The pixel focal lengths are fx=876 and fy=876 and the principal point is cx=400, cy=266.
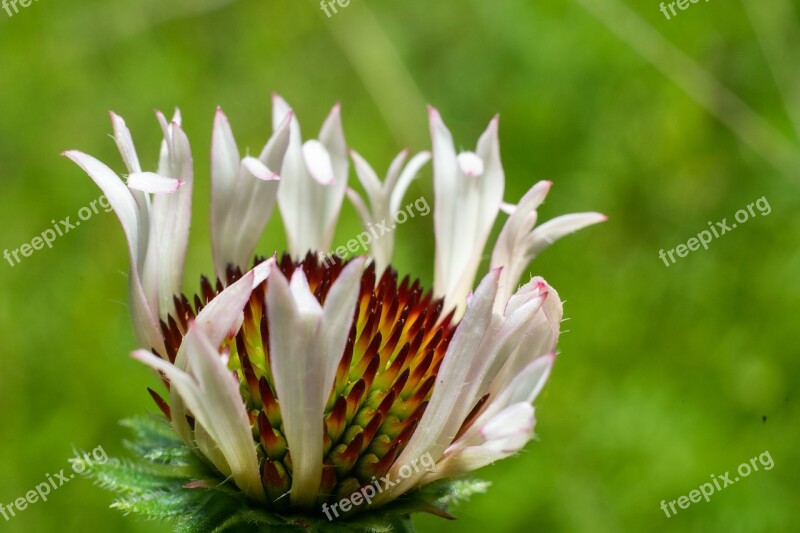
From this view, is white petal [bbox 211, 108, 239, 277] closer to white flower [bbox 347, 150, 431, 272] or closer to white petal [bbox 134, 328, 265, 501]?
white flower [bbox 347, 150, 431, 272]

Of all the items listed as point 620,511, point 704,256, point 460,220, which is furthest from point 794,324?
point 460,220

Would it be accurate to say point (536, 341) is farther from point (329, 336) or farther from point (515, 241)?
point (329, 336)

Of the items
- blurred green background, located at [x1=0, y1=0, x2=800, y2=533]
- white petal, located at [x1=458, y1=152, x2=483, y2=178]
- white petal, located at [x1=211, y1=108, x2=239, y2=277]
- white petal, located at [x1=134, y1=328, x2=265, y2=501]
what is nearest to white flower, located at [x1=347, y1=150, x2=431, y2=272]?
white petal, located at [x1=458, y1=152, x2=483, y2=178]

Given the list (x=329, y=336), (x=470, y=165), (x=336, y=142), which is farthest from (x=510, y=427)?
(x=336, y=142)

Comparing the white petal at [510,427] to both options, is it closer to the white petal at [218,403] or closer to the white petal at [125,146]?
the white petal at [218,403]

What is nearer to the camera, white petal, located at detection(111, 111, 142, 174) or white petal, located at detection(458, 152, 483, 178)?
white petal, located at detection(111, 111, 142, 174)

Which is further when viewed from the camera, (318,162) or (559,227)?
(318,162)

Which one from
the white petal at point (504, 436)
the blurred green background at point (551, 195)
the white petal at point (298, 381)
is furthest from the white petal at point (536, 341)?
the blurred green background at point (551, 195)
